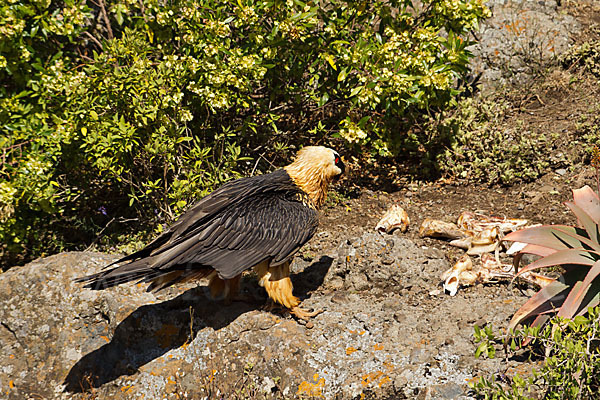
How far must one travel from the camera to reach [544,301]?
3.51 metres

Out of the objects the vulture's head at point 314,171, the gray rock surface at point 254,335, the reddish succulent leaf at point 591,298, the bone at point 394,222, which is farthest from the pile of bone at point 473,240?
the vulture's head at point 314,171

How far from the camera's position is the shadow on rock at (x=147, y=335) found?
4.03 metres

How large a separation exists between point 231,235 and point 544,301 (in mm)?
2194

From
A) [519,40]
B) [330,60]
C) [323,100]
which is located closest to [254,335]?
[323,100]

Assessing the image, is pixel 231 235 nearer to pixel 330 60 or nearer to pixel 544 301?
pixel 544 301

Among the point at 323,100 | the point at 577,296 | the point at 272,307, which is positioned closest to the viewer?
the point at 577,296

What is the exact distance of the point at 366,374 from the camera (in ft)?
12.1

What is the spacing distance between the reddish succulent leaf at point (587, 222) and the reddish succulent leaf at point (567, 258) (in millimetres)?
151

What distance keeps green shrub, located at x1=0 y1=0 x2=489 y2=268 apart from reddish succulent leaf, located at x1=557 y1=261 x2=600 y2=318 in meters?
2.92

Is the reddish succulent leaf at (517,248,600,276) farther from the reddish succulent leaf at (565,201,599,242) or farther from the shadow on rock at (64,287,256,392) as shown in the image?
the shadow on rock at (64,287,256,392)

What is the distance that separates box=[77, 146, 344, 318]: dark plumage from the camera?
12.6 ft

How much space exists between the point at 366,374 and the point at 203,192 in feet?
8.70

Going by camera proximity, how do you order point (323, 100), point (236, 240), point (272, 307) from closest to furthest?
point (236, 240), point (272, 307), point (323, 100)

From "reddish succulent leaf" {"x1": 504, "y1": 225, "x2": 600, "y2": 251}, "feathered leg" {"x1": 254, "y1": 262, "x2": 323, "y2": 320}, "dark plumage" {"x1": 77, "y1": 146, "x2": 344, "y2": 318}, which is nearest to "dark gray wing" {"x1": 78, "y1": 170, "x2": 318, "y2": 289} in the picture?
"dark plumage" {"x1": 77, "y1": 146, "x2": 344, "y2": 318}
